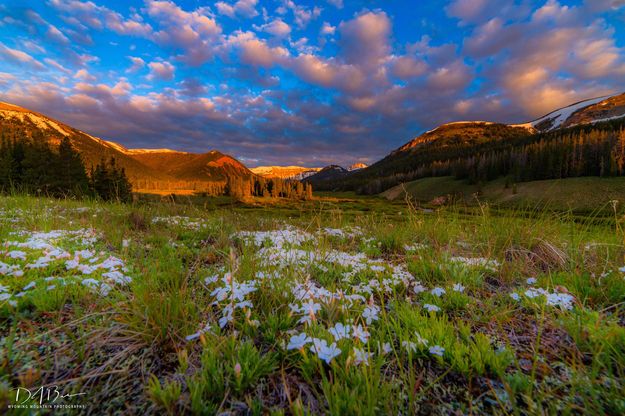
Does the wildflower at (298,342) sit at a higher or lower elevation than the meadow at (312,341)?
higher

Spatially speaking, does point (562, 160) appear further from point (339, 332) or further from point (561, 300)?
point (339, 332)

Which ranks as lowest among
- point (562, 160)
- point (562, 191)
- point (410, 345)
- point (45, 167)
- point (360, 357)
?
point (562, 191)

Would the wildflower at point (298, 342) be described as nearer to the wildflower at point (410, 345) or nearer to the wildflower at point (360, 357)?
the wildflower at point (360, 357)

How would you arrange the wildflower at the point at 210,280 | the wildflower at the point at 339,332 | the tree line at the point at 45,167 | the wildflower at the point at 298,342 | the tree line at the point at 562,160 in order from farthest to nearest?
the tree line at the point at 562,160, the tree line at the point at 45,167, the wildflower at the point at 210,280, the wildflower at the point at 339,332, the wildflower at the point at 298,342

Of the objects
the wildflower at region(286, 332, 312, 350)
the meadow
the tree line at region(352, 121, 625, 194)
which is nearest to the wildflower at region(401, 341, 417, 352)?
the meadow

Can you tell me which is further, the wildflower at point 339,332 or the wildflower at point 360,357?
the wildflower at point 339,332

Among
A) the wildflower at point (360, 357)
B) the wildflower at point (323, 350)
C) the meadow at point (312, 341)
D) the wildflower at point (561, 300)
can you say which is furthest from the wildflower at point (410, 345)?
the wildflower at point (561, 300)

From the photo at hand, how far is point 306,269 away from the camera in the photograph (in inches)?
160

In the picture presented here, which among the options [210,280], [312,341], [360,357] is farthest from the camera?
[210,280]

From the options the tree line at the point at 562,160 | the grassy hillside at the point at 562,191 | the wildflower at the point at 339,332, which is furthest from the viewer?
the tree line at the point at 562,160

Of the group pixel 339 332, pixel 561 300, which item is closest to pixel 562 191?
pixel 561 300

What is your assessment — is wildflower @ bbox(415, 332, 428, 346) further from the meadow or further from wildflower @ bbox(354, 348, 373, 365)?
wildflower @ bbox(354, 348, 373, 365)

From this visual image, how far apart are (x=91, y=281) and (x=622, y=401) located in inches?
194

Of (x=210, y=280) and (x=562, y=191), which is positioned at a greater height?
(x=210, y=280)
